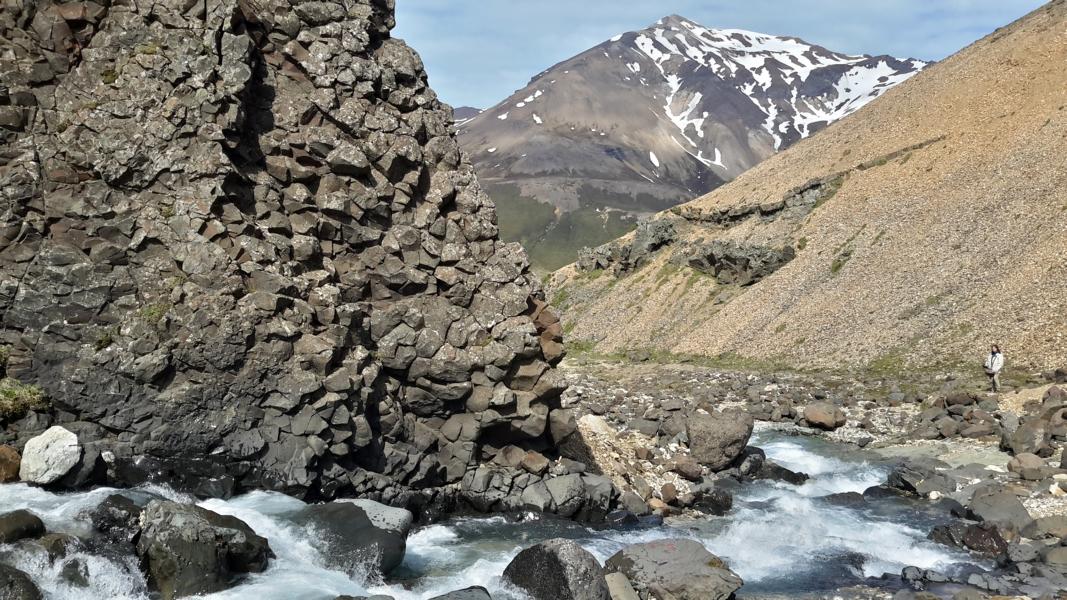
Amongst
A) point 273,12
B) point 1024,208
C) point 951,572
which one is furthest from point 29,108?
point 1024,208

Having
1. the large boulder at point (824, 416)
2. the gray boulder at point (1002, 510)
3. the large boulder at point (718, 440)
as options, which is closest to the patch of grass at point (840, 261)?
the large boulder at point (824, 416)

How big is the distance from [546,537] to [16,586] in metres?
13.7

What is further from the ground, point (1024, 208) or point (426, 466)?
point (1024, 208)

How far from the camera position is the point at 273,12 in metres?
27.2

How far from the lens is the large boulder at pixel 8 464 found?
18.7m

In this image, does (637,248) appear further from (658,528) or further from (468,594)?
(468,594)

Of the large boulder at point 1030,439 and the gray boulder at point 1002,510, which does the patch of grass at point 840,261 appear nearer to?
the large boulder at point 1030,439

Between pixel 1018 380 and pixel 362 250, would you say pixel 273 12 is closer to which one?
pixel 362 250

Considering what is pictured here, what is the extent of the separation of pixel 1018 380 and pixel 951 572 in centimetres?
2244

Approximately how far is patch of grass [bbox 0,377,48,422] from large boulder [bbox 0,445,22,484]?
126 centimetres

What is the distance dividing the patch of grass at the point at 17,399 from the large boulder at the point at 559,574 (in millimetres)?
12924

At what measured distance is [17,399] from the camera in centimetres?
2025

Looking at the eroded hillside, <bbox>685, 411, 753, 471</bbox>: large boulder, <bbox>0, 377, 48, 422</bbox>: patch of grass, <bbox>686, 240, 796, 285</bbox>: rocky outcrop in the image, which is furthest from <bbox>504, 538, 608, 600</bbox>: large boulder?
<bbox>686, 240, 796, 285</bbox>: rocky outcrop

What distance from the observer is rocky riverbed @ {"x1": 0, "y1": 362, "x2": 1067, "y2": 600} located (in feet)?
54.6
